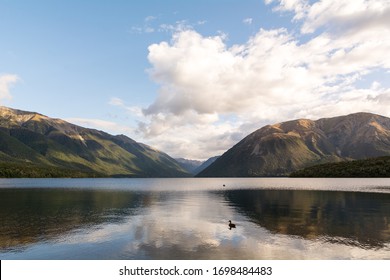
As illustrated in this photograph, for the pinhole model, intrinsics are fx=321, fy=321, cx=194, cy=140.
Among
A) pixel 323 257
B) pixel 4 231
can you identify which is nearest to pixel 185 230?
pixel 323 257

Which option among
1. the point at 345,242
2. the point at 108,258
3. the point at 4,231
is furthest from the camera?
the point at 4,231

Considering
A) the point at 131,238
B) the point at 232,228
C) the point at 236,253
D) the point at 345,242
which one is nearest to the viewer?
the point at 236,253

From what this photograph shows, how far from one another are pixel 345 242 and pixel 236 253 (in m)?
18.0

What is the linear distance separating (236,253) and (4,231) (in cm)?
4125

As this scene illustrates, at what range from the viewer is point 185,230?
59250 mm

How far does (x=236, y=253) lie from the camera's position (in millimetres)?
42469
